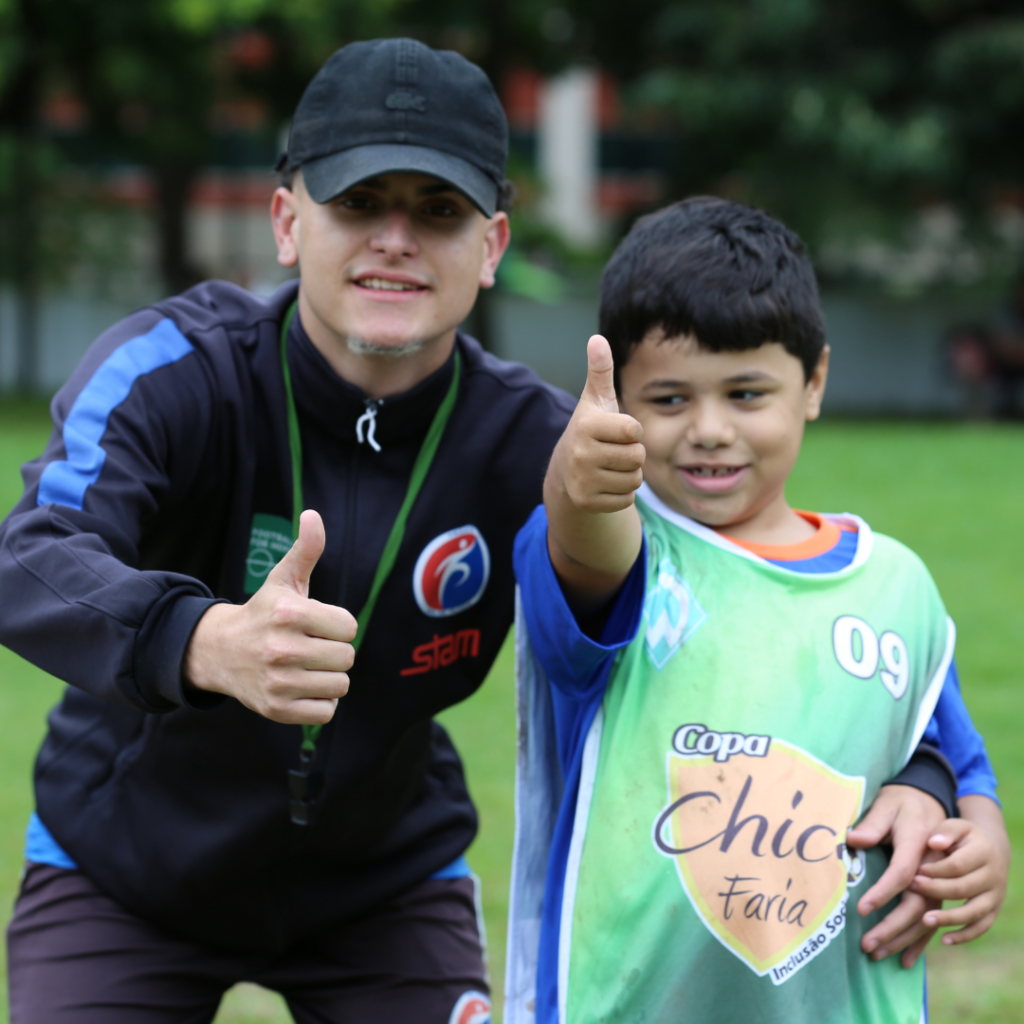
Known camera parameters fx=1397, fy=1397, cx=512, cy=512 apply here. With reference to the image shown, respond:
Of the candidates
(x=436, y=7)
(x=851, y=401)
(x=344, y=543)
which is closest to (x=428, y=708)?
(x=344, y=543)

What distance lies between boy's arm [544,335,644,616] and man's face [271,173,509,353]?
53 centimetres

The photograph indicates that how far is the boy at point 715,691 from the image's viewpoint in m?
2.06

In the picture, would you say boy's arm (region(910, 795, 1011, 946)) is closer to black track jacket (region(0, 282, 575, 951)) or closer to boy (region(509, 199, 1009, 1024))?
boy (region(509, 199, 1009, 1024))

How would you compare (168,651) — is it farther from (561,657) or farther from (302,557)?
(561,657)

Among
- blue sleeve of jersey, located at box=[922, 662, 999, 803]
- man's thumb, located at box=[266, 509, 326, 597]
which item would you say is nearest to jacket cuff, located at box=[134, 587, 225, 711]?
man's thumb, located at box=[266, 509, 326, 597]

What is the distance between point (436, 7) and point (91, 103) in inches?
180

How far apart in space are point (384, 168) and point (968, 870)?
148cm

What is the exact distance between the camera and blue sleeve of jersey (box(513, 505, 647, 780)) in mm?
2092

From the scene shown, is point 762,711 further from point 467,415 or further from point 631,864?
point 467,415

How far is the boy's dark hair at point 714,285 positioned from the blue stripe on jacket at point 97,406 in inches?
30.0

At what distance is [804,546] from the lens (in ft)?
7.71

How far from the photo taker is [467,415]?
2562mm

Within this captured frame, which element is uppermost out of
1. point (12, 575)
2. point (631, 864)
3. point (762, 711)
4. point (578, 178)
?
point (578, 178)

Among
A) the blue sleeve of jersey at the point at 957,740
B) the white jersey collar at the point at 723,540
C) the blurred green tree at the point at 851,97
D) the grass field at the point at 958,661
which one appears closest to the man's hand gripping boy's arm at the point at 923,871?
the blue sleeve of jersey at the point at 957,740
